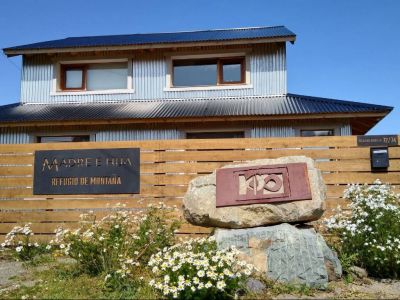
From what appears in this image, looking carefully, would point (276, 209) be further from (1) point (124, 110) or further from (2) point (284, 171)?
(1) point (124, 110)

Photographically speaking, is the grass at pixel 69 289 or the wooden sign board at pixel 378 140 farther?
the wooden sign board at pixel 378 140

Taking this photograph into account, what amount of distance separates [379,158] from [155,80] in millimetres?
8297

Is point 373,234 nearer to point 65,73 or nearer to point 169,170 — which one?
point 169,170

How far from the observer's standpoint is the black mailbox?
7391 millimetres

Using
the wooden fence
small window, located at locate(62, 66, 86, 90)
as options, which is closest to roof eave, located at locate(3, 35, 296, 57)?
small window, located at locate(62, 66, 86, 90)

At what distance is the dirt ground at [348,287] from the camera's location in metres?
4.85

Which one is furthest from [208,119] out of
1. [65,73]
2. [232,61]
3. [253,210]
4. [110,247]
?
[65,73]

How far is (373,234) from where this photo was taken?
5699mm

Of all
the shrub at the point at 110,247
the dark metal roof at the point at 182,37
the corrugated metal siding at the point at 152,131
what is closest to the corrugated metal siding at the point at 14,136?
the corrugated metal siding at the point at 152,131

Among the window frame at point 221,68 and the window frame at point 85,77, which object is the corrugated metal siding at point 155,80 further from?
the window frame at point 221,68

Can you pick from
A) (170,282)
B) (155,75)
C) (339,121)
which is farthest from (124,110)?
(170,282)

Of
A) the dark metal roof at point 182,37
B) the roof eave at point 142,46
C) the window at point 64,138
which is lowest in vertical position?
the window at point 64,138

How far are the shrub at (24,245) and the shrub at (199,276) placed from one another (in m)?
3.61

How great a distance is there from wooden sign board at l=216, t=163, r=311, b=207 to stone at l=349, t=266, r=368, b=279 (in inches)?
48.6
